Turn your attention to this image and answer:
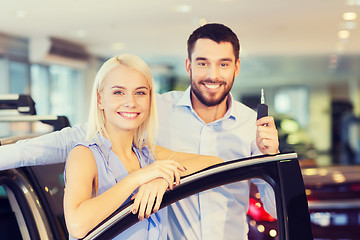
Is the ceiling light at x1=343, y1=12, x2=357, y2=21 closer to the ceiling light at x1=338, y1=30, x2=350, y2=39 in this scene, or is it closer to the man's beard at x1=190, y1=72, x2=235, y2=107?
the ceiling light at x1=338, y1=30, x2=350, y2=39

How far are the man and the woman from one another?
13 centimetres

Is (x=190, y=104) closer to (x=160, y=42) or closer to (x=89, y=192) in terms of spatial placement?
(x=89, y=192)

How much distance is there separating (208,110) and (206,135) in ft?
0.28

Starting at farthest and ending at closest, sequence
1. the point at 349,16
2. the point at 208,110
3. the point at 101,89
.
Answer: the point at 349,16, the point at 208,110, the point at 101,89

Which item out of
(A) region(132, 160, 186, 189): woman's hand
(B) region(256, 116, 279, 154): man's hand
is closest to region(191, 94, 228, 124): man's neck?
(B) region(256, 116, 279, 154): man's hand

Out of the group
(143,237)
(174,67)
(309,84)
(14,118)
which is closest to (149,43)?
(174,67)

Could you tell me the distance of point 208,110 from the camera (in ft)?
5.38

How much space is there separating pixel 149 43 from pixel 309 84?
12329mm

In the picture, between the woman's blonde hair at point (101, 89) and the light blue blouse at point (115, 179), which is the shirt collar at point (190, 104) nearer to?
the woman's blonde hair at point (101, 89)

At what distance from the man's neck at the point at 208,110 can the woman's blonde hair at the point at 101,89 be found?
21 centimetres

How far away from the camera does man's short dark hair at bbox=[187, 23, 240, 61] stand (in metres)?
1.53

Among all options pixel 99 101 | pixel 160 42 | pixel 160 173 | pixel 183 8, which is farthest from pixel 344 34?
pixel 160 173

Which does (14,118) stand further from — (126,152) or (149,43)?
(149,43)

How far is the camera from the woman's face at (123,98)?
139 cm
